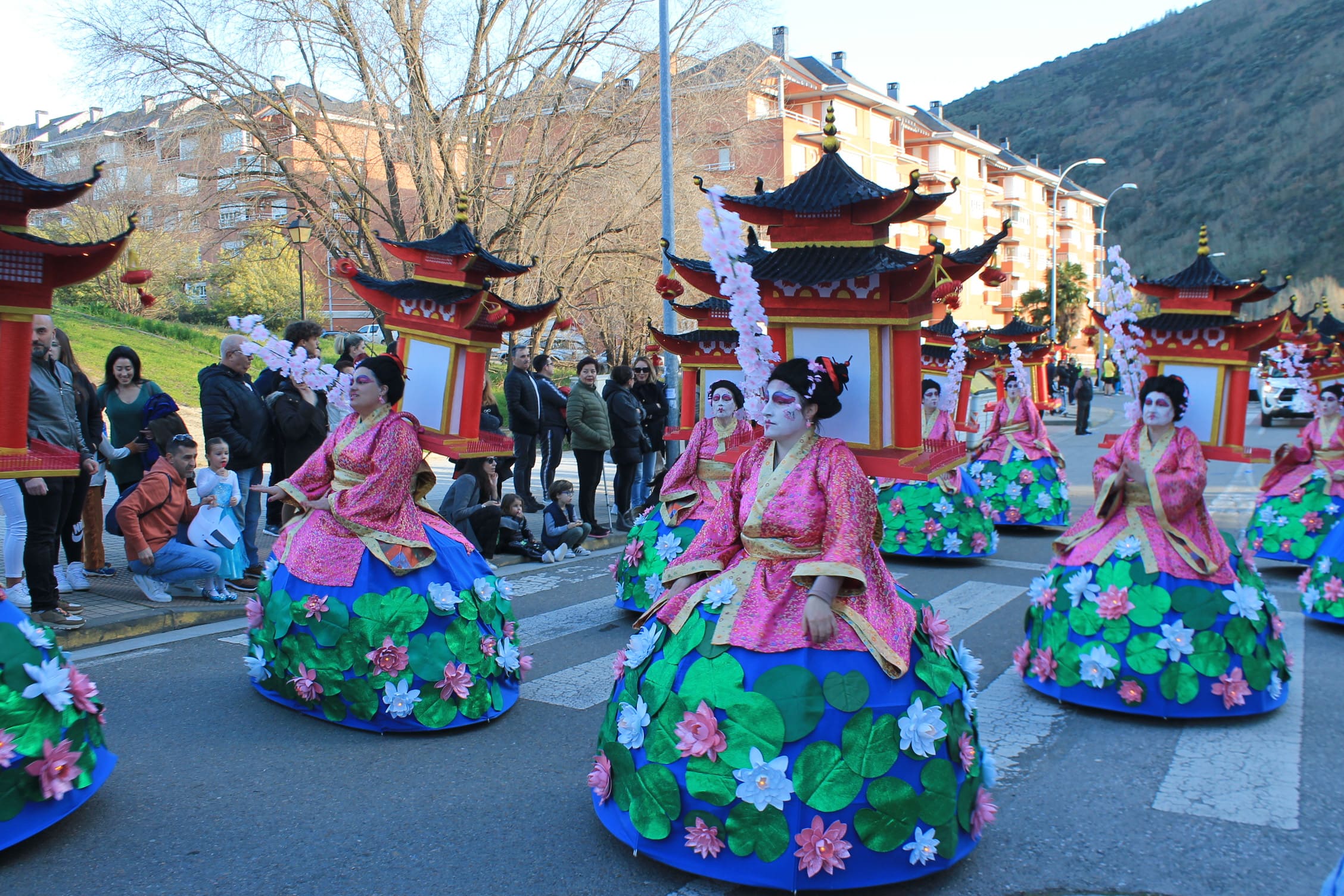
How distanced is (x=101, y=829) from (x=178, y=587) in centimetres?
392

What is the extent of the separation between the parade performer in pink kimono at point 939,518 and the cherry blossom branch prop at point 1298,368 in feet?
9.26

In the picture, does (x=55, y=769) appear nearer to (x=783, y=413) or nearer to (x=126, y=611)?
(x=783, y=413)

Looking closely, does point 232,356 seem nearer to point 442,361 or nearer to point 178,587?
point 178,587

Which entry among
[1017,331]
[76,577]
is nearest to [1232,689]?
[76,577]

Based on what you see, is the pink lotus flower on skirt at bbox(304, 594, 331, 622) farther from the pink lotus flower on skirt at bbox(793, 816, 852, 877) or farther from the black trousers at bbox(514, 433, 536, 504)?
the black trousers at bbox(514, 433, 536, 504)

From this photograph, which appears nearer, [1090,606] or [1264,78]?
[1090,606]

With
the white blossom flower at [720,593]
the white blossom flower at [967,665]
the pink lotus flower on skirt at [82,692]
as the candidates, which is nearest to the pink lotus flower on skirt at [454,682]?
the pink lotus flower on skirt at [82,692]

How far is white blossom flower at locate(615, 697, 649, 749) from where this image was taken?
3801mm

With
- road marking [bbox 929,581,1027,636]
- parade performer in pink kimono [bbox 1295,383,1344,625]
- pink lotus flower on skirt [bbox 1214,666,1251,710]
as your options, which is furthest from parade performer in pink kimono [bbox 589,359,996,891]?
parade performer in pink kimono [bbox 1295,383,1344,625]

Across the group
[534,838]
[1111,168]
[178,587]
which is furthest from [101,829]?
[1111,168]

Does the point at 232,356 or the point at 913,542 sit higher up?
the point at 232,356

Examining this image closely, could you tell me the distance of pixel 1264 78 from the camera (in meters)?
105

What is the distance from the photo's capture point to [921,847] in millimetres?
3596

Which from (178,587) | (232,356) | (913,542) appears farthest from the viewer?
(913,542)
